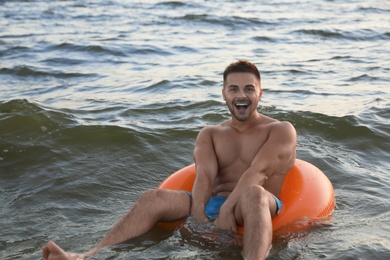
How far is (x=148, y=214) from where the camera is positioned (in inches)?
188

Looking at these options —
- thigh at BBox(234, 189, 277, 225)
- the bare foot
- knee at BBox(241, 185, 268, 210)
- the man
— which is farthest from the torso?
the bare foot

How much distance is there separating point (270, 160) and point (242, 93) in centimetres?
56

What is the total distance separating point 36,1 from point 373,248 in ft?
57.2

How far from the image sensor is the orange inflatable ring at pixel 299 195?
15.9ft

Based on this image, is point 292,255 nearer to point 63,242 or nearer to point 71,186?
point 63,242

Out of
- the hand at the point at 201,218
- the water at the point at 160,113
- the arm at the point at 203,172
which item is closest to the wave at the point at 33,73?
the water at the point at 160,113

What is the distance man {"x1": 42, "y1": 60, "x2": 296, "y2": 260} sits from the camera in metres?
4.64

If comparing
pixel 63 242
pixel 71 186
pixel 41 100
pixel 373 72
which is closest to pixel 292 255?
pixel 63 242

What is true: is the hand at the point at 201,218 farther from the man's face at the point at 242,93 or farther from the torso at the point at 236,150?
the man's face at the point at 242,93

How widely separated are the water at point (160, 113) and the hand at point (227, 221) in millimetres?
98

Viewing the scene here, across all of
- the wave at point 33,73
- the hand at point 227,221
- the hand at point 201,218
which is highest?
the hand at point 227,221

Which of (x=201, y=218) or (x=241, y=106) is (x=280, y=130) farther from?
(x=201, y=218)

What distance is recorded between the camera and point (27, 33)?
50.0ft

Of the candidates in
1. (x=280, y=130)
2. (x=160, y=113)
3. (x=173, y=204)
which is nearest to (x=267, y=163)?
(x=280, y=130)
